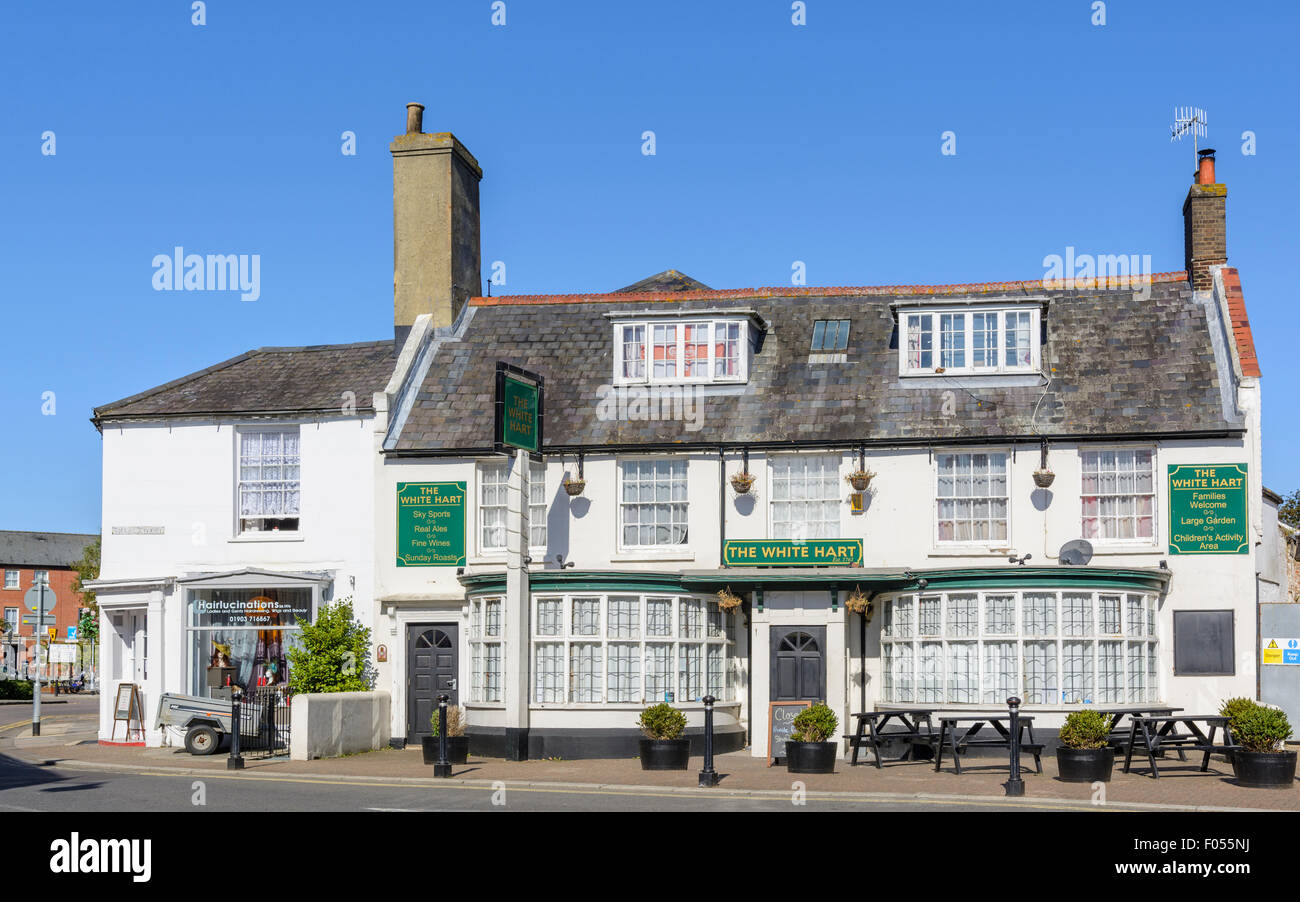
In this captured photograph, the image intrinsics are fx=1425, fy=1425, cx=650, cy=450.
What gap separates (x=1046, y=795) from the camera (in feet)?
63.5

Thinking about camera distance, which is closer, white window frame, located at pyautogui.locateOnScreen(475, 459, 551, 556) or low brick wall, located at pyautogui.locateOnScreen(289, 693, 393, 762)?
low brick wall, located at pyautogui.locateOnScreen(289, 693, 393, 762)

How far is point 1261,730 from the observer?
20.5 metres

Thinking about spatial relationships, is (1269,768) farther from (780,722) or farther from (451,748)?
(451,748)

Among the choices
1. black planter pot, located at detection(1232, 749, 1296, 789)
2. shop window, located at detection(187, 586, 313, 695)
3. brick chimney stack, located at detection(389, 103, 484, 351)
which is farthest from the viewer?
brick chimney stack, located at detection(389, 103, 484, 351)

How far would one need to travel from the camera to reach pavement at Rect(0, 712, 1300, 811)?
62.4ft

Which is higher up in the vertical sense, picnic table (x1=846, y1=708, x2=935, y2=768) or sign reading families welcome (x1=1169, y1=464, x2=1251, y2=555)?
sign reading families welcome (x1=1169, y1=464, x2=1251, y2=555)

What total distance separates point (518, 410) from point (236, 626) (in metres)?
7.91

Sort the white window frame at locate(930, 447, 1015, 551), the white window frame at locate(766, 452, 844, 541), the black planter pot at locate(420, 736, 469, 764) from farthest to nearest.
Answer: the white window frame at locate(766, 452, 844, 541)
the white window frame at locate(930, 447, 1015, 551)
the black planter pot at locate(420, 736, 469, 764)

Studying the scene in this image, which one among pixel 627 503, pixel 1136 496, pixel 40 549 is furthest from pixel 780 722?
pixel 40 549

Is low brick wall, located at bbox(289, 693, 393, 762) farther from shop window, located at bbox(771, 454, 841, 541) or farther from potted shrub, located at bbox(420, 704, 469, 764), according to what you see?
shop window, located at bbox(771, 454, 841, 541)

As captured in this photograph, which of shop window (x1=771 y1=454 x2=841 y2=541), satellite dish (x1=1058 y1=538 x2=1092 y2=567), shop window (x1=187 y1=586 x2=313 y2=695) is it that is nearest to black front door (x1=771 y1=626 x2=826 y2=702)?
shop window (x1=771 y1=454 x2=841 y2=541)

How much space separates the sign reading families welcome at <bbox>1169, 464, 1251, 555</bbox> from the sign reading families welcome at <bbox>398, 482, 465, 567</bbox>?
13.6 m

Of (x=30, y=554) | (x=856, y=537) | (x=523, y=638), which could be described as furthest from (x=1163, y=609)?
(x=30, y=554)

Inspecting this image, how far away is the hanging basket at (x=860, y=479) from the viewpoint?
26906 millimetres
